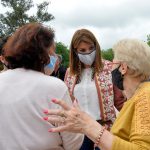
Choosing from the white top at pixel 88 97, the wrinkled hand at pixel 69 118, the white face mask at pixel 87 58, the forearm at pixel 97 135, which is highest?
the white face mask at pixel 87 58

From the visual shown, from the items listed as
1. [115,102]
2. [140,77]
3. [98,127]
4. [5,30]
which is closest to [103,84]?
[115,102]

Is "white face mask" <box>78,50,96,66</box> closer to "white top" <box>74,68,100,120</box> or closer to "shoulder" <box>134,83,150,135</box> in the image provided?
"white top" <box>74,68,100,120</box>

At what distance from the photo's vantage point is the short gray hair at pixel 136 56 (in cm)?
301

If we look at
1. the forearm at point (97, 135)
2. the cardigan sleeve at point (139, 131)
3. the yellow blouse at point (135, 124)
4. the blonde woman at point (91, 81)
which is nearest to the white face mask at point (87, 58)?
the blonde woman at point (91, 81)

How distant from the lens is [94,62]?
501 centimetres

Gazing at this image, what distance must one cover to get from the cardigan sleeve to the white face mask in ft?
6.99

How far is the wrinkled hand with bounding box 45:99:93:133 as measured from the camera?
2602 mm

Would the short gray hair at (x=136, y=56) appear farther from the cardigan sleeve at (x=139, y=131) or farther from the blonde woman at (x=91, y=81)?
the blonde woman at (x=91, y=81)

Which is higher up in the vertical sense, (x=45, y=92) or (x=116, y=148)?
(x=45, y=92)

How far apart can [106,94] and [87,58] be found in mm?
471

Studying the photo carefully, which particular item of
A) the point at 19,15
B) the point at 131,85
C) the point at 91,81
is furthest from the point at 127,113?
the point at 19,15

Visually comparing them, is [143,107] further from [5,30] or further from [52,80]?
[5,30]

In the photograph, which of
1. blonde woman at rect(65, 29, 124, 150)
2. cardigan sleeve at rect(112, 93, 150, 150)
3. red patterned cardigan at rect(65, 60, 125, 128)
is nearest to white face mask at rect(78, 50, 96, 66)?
blonde woman at rect(65, 29, 124, 150)

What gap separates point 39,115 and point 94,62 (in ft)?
7.11
